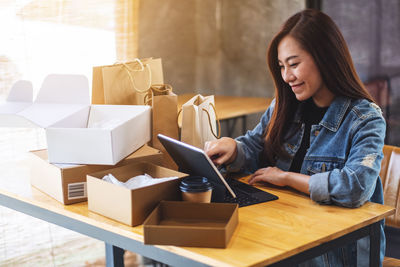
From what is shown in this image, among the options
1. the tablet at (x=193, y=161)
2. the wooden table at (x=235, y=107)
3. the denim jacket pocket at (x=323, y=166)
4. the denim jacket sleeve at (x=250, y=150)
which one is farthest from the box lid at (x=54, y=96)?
the wooden table at (x=235, y=107)

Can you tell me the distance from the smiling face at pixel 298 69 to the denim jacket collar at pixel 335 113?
0.08 m

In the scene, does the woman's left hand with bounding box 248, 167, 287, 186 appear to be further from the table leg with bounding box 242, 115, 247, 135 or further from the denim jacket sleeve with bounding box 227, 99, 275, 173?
the table leg with bounding box 242, 115, 247, 135

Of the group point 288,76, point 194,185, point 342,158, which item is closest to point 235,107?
point 288,76

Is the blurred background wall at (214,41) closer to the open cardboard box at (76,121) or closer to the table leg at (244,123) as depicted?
the table leg at (244,123)

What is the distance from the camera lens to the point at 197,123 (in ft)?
6.29

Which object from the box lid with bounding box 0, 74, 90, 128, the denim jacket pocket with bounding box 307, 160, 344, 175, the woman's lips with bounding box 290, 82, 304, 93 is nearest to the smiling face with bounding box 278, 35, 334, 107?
the woman's lips with bounding box 290, 82, 304, 93

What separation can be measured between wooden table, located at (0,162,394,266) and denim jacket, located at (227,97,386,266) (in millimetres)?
58

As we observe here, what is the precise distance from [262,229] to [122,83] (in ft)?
3.13

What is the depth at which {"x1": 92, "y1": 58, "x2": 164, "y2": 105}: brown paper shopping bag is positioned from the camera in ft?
6.75

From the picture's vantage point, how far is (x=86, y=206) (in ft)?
5.39

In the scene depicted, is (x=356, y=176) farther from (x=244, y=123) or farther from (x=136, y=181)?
(x=244, y=123)

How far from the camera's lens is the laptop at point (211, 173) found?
5.06 ft

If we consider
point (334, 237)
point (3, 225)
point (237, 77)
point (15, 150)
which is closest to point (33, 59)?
point (15, 150)

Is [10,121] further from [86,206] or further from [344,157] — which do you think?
[344,157]
